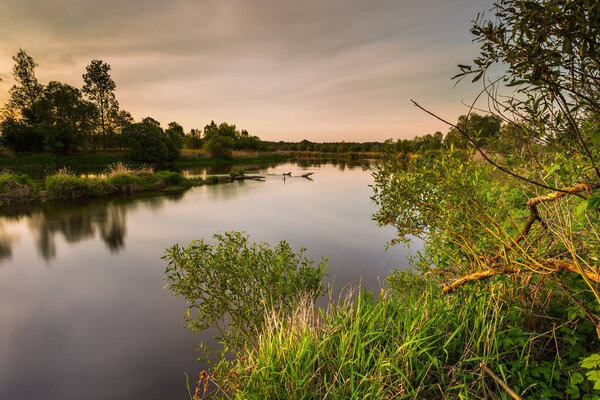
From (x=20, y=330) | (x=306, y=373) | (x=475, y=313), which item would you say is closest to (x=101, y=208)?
(x=20, y=330)

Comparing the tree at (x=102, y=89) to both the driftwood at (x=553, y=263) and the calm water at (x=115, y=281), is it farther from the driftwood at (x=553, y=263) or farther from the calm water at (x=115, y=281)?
the driftwood at (x=553, y=263)

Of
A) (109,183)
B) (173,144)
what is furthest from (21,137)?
(109,183)

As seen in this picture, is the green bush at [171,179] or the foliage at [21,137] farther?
the foliage at [21,137]

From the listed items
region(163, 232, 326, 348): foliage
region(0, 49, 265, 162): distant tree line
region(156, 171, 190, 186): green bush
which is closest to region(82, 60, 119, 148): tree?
region(0, 49, 265, 162): distant tree line

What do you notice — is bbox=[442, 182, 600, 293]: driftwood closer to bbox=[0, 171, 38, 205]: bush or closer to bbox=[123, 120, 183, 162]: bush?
bbox=[0, 171, 38, 205]: bush

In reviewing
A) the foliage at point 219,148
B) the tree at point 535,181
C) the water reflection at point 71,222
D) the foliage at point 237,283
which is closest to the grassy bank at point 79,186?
the water reflection at point 71,222

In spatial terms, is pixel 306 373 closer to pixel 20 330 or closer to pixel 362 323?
pixel 362 323

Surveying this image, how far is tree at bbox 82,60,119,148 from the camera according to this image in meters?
Result: 49.4

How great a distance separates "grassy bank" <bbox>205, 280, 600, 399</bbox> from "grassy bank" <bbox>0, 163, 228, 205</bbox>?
938 inches

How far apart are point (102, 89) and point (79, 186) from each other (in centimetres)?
4561

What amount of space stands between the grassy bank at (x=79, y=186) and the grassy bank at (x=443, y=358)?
2382 cm

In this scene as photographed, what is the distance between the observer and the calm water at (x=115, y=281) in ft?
17.4

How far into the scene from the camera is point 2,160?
31641 millimetres

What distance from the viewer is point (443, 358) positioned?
2.52 meters
